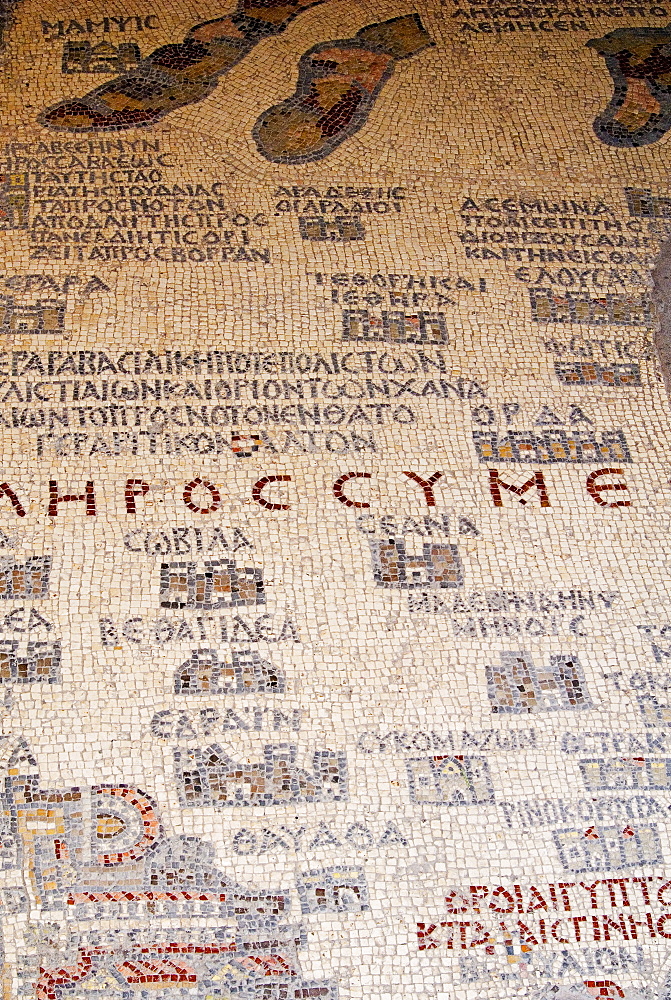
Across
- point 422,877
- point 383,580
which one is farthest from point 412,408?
point 422,877

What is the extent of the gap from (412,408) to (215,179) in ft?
3.65

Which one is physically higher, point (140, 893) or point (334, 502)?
A: point (334, 502)

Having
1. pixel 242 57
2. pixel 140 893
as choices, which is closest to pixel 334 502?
pixel 140 893

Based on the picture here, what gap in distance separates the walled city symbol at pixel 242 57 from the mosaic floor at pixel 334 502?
14 mm

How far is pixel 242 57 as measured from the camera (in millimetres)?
4434

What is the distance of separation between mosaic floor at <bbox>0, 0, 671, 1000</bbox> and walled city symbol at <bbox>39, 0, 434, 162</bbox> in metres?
0.01

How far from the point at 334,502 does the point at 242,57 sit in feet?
6.20

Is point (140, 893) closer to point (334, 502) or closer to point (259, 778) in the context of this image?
point (259, 778)

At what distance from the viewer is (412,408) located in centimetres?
370

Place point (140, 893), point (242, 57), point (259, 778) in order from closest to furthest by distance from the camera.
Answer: point (140, 893) < point (259, 778) < point (242, 57)

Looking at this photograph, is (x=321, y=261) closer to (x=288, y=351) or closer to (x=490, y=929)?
(x=288, y=351)

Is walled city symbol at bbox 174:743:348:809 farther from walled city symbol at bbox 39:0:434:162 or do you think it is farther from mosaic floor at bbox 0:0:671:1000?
walled city symbol at bbox 39:0:434:162

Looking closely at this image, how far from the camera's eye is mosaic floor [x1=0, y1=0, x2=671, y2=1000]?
9.80ft

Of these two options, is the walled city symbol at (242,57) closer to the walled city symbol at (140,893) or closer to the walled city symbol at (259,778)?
the walled city symbol at (259,778)
